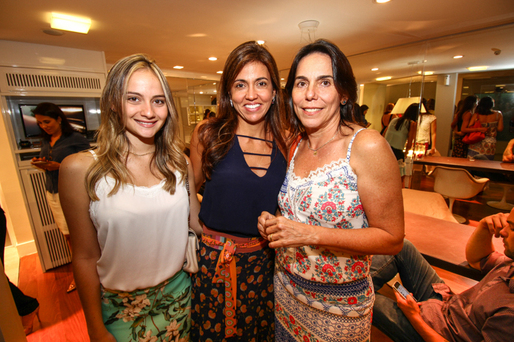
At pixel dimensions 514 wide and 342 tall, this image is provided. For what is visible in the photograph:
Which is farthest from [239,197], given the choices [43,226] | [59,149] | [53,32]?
[43,226]

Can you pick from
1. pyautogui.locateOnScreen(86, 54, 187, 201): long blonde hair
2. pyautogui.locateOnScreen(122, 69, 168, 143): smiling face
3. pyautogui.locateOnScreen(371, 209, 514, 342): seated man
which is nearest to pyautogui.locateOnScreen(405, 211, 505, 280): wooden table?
pyautogui.locateOnScreen(371, 209, 514, 342): seated man

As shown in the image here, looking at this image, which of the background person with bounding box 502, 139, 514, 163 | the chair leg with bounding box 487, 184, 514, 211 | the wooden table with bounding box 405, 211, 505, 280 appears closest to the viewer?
the wooden table with bounding box 405, 211, 505, 280

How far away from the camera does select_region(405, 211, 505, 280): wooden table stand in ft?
5.54

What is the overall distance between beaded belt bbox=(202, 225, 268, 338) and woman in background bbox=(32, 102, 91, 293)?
234cm

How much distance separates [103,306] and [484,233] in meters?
2.15

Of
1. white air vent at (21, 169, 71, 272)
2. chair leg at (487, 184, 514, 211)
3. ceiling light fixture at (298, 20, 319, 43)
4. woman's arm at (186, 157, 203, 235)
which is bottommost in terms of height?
chair leg at (487, 184, 514, 211)

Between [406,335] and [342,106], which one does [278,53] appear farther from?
[406,335]

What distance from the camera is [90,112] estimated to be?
376 centimetres

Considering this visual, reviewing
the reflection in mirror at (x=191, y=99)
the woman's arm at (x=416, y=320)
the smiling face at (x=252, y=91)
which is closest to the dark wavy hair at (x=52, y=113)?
the smiling face at (x=252, y=91)

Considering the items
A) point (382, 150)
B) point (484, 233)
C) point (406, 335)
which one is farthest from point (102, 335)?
point (484, 233)

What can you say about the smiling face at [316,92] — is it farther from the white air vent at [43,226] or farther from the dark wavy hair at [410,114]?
the dark wavy hair at [410,114]

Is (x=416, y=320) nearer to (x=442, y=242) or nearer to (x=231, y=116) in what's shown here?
(x=442, y=242)

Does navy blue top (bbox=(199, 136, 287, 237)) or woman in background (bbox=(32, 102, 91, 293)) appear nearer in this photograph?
navy blue top (bbox=(199, 136, 287, 237))

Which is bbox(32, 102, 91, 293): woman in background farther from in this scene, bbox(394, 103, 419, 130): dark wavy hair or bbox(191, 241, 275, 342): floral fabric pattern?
bbox(394, 103, 419, 130): dark wavy hair
